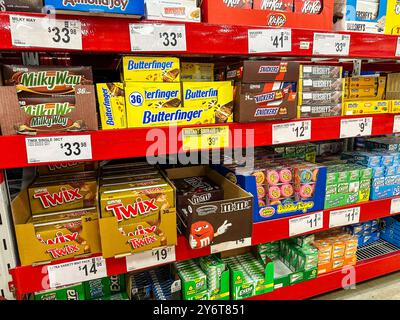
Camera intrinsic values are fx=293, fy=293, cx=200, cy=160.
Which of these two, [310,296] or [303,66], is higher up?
[303,66]

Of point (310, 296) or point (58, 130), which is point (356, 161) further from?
point (58, 130)

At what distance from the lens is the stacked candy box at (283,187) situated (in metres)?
1.21

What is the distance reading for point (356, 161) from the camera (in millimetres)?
1525

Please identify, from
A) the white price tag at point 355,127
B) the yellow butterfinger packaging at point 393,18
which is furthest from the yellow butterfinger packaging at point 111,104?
the yellow butterfinger packaging at point 393,18

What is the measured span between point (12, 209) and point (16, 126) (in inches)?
10.7

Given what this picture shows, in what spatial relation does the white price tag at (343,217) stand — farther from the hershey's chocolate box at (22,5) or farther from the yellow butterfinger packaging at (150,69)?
the hershey's chocolate box at (22,5)

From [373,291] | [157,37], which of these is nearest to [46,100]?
[157,37]

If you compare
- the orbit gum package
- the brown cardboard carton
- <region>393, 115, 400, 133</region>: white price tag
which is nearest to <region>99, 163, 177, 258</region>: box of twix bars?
the orbit gum package

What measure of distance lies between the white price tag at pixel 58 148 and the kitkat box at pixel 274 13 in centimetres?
59

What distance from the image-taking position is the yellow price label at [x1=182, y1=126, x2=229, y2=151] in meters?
1.00

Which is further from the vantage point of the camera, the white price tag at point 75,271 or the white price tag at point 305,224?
the white price tag at point 305,224

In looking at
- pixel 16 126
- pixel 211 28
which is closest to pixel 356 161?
pixel 211 28

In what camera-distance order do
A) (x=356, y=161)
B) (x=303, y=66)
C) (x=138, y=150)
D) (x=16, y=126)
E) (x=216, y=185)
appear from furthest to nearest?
(x=356, y=161) → (x=216, y=185) → (x=303, y=66) → (x=138, y=150) → (x=16, y=126)

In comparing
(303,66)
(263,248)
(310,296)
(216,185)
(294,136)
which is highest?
(303,66)
